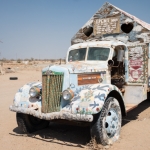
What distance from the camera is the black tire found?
5.55 m

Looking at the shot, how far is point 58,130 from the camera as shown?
599cm

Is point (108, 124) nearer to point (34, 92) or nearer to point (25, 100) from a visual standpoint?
point (34, 92)

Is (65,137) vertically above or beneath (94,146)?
beneath

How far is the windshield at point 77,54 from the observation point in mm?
6479

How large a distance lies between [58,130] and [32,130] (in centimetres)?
66

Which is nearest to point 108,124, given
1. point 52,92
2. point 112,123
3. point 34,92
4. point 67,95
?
point 112,123

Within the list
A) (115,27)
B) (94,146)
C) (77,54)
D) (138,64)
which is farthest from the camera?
(115,27)

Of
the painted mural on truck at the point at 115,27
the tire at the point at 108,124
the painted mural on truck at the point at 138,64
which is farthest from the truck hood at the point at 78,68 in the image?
the painted mural on truck at the point at 115,27

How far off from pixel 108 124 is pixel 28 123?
2.01 meters

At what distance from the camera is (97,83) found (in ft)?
18.4

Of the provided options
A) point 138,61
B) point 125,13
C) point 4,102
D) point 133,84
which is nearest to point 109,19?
point 125,13

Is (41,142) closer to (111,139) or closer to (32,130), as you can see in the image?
(32,130)

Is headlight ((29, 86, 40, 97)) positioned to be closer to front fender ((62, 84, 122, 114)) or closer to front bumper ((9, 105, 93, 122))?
front bumper ((9, 105, 93, 122))

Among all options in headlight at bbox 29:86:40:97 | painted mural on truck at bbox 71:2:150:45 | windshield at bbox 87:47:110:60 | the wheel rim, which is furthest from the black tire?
painted mural on truck at bbox 71:2:150:45
